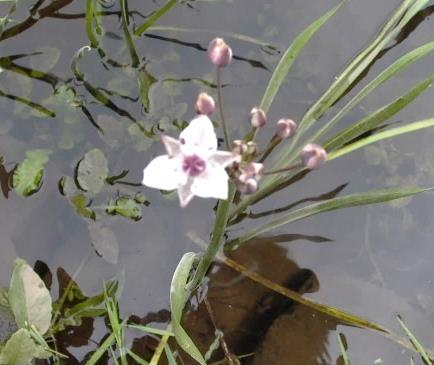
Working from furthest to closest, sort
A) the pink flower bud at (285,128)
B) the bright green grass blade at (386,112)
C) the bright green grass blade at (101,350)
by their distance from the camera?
the bright green grass blade at (101,350) < the bright green grass blade at (386,112) < the pink flower bud at (285,128)

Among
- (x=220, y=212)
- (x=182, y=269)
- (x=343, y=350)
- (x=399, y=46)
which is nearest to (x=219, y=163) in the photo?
(x=220, y=212)

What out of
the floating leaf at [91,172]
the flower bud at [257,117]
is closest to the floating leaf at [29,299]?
the floating leaf at [91,172]

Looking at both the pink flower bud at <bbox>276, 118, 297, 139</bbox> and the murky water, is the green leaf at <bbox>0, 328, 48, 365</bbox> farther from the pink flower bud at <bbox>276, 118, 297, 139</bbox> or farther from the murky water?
the pink flower bud at <bbox>276, 118, 297, 139</bbox>

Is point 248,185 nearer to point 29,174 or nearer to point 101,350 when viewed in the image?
point 101,350

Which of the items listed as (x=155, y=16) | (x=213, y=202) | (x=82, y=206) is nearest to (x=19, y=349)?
(x=82, y=206)

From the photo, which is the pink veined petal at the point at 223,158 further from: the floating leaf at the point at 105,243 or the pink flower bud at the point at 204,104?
the floating leaf at the point at 105,243

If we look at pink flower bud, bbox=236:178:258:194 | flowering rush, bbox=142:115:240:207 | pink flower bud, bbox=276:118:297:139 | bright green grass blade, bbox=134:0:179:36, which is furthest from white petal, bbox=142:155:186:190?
bright green grass blade, bbox=134:0:179:36
